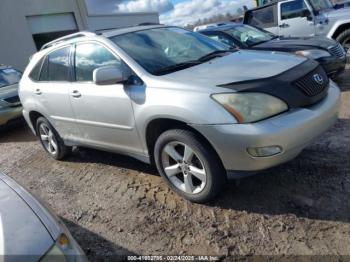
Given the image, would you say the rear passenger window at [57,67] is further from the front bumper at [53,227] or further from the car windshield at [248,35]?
the car windshield at [248,35]

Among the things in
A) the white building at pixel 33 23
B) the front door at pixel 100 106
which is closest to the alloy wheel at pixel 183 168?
the front door at pixel 100 106

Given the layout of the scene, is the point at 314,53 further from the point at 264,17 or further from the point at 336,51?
the point at 264,17

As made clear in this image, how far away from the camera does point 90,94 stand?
374cm

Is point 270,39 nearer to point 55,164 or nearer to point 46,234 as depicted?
point 55,164

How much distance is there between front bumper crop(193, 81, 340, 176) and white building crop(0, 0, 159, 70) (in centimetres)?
1289

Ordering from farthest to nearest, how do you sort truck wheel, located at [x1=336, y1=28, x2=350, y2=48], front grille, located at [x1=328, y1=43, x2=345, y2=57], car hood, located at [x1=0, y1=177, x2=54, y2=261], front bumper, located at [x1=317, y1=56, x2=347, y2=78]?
truck wheel, located at [x1=336, y1=28, x2=350, y2=48] < front grille, located at [x1=328, y1=43, x2=345, y2=57] < front bumper, located at [x1=317, y1=56, x2=347, y2=78] < car hood, located at [x1=0, y1=177, x2=54, y2=261]

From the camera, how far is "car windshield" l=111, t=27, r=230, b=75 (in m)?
3.42

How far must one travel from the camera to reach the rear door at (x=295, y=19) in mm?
8578

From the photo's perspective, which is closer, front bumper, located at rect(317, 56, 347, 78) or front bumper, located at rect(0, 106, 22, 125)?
front bumper, located at rect(317, 56, 347, 78)

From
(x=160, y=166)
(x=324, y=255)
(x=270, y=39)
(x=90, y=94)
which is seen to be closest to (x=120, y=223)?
(x=160, y=166)

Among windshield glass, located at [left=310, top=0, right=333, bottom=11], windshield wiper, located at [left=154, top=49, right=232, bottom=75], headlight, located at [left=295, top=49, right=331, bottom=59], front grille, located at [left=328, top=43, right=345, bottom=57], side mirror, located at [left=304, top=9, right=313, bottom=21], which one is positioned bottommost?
front grille, located at [left=328, top=43, right=345, bottom=57]

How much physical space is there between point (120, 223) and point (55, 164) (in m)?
2.36

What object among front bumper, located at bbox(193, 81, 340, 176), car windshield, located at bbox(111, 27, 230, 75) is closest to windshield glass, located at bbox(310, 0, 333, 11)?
car windshield, located at bbox(111, 27, 230, 75)

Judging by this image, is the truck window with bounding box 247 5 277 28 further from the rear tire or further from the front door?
the front door
